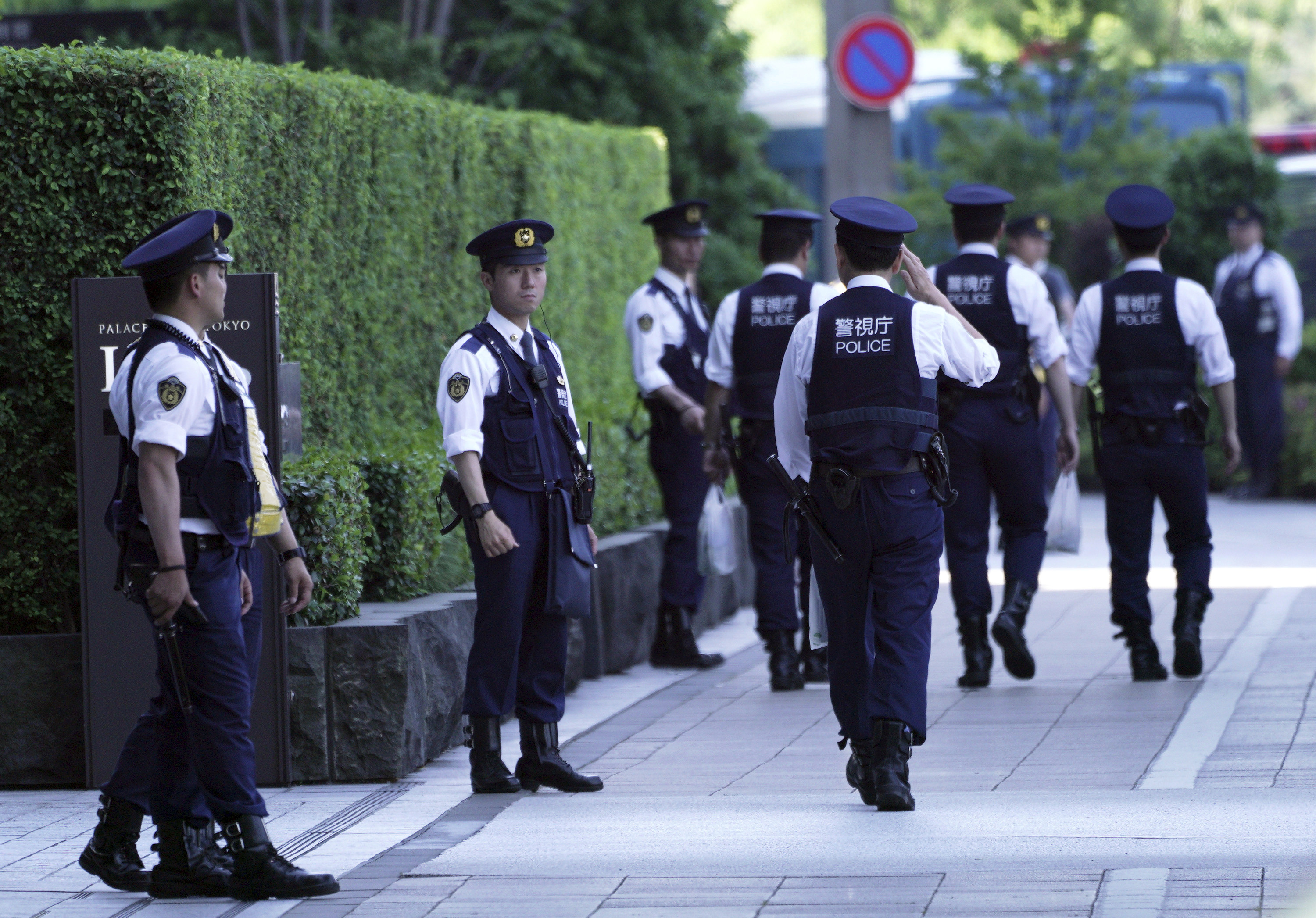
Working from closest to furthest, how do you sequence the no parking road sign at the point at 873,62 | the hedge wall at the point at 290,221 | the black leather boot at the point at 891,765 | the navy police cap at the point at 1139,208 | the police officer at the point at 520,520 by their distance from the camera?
the black leather boot at the point at 891,765
the police officer at the point at 520,520
the hedge wall at the point at 290,221
the navy police cap at the point at 1139,208
the no parking road sign at the point at 873,62

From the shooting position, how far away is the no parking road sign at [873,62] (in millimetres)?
12086

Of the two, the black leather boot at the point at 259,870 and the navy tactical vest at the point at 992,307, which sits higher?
the navy tactical vest at the point at 992,307

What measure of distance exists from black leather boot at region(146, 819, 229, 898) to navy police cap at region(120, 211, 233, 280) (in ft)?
4.87

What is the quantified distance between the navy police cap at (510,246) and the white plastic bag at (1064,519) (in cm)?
324

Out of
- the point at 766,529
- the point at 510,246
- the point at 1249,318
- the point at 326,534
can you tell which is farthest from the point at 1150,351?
the point at 1249,318

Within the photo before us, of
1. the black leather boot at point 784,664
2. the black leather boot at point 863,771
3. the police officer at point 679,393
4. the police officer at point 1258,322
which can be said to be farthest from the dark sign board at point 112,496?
the police officer at point 1258,322

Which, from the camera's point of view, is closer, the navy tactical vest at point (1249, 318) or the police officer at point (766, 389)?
the police officer at point (766, 389)

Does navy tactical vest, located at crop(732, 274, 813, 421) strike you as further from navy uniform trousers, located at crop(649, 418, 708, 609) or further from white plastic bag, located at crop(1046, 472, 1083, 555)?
white plastic bag, located at crop(1046, 472, 1083, 555)

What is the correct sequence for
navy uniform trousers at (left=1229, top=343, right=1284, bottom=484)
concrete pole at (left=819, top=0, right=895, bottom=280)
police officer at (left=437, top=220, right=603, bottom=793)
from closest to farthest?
police officer at (left=437, top=220, right=603, bottom=793) < concrete pole at (left=819, top=0, right=895, bottom=280) < navy uniform trousers at (left=1229, top=343, right=1284, bottom=484)

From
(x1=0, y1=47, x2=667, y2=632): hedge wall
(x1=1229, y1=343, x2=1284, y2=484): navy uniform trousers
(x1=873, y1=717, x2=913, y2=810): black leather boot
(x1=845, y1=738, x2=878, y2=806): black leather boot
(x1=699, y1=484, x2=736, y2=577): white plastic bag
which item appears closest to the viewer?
(x1=873, y1=717, x2=913, y2=810): black leather boot

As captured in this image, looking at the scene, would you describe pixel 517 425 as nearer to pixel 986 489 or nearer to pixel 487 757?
pixel 487 757

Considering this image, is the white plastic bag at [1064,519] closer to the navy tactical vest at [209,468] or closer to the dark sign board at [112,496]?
the dark sign board at [112,496]

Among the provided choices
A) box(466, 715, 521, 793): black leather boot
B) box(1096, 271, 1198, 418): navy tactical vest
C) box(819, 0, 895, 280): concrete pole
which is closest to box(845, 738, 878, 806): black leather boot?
box(466, 715, 521, 793): black leather boot

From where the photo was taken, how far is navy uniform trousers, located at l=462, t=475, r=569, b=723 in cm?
662
